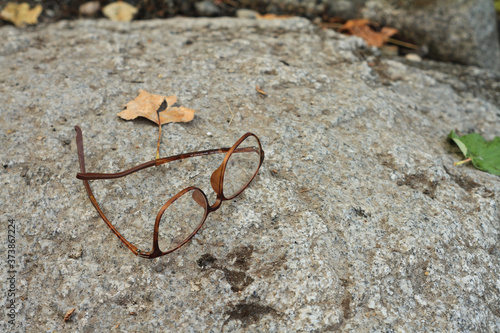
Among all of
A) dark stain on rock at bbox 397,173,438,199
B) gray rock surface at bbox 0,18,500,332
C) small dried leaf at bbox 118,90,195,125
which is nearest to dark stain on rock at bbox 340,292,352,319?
gray rock surface at bbox 0,18,500,332

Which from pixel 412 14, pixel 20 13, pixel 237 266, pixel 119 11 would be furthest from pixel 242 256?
pixel 20 13

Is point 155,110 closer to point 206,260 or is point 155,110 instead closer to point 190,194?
point 190,194

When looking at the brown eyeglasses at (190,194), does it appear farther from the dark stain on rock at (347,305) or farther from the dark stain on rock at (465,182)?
the dark stain on rock at (465,182)

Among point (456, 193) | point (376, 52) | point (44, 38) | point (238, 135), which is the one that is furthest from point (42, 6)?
point (456, 193)

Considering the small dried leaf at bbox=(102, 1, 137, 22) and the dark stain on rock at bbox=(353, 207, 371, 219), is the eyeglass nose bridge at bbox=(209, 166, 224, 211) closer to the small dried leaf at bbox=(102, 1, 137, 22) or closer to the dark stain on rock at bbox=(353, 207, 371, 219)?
the dark stain on rock at bbox=(353, 207, 371, 219)

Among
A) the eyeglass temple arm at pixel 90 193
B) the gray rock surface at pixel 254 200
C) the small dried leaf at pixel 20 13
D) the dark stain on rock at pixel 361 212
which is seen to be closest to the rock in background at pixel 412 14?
the small dried leaf at pixel 20 13

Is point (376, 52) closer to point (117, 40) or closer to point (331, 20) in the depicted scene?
point (331, 20)
